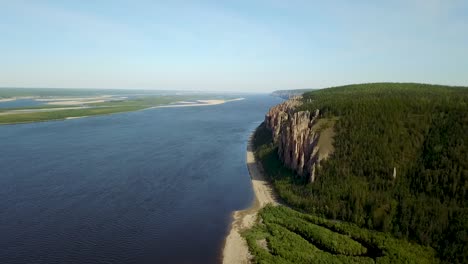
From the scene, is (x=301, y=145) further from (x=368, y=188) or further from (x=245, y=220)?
(x=245, y=220)

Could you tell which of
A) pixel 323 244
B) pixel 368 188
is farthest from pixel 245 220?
pixel 368 188

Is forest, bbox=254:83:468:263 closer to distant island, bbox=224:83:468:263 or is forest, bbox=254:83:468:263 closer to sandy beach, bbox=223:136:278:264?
distant island, bbox=224:83:468:263

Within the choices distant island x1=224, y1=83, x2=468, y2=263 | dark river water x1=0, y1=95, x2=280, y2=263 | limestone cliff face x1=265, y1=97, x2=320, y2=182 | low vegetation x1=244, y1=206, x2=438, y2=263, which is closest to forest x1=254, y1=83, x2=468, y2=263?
distant island x1=224, y1=83, x2=468, y2=263

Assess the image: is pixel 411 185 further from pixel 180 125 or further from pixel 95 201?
pixel 180 125

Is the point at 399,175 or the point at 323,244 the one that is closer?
the point at 323,244

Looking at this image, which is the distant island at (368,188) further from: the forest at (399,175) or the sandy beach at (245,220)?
the sandy beach at (245,220)

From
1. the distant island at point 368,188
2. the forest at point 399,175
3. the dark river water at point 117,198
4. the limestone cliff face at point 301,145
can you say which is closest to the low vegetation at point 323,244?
the distant island at point 368,188

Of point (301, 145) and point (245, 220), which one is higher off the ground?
point (301, 145)
